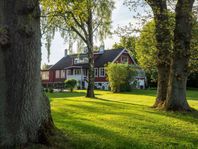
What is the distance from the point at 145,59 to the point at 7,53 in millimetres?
12584

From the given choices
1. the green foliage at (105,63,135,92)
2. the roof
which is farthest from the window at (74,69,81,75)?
the green foliage at (105,63,135,92)

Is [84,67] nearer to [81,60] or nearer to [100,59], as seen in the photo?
[81,60]

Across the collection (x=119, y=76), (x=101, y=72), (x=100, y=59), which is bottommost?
(x=119, y=76)

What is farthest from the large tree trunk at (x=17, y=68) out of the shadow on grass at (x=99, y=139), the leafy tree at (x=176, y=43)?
the leafy tree at (x=176, y=43)

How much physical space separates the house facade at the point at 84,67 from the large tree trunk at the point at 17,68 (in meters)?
46.7

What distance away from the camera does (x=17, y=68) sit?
6062 millimetres

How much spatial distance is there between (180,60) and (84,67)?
47.1m

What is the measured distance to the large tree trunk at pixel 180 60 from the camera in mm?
14945

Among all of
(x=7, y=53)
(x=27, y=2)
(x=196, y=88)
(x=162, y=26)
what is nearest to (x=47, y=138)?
(x=7, y=53)

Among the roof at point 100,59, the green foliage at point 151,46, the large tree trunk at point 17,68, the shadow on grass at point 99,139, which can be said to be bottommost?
the shadow on grass at point 99,139

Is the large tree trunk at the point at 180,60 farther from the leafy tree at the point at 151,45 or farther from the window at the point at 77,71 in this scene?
the window at the point at 77,71

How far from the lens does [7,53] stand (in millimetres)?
6043

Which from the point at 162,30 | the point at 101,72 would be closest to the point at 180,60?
the point at 162,30

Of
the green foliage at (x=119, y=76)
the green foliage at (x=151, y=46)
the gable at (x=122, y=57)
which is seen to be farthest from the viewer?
the gable at (x=122, y=57)
